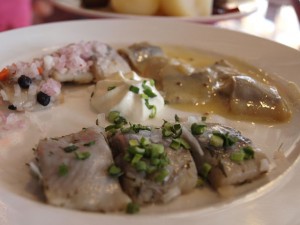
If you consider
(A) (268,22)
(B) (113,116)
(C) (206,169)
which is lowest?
(A) (268,22)

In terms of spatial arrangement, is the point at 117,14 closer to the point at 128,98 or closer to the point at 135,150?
the point at 128,98

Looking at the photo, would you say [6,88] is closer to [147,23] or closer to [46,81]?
[46,81]

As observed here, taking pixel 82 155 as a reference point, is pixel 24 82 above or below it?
below

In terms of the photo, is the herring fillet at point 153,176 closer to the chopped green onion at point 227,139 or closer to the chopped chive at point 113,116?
the chopped green onion at point 227,139

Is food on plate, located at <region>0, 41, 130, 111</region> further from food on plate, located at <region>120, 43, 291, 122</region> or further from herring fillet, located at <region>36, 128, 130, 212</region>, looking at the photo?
herring fillet, located at <region>36, 128, 130, 212</region>

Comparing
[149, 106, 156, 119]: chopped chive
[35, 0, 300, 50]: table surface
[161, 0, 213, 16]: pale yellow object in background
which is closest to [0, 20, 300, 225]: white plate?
[149, 106, 156, 119]: chopped chive

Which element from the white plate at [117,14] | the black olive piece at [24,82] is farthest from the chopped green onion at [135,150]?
the white plate at [117,14]

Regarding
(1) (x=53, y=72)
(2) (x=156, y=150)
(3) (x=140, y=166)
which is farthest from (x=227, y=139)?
(1) (x=53, y=72)
